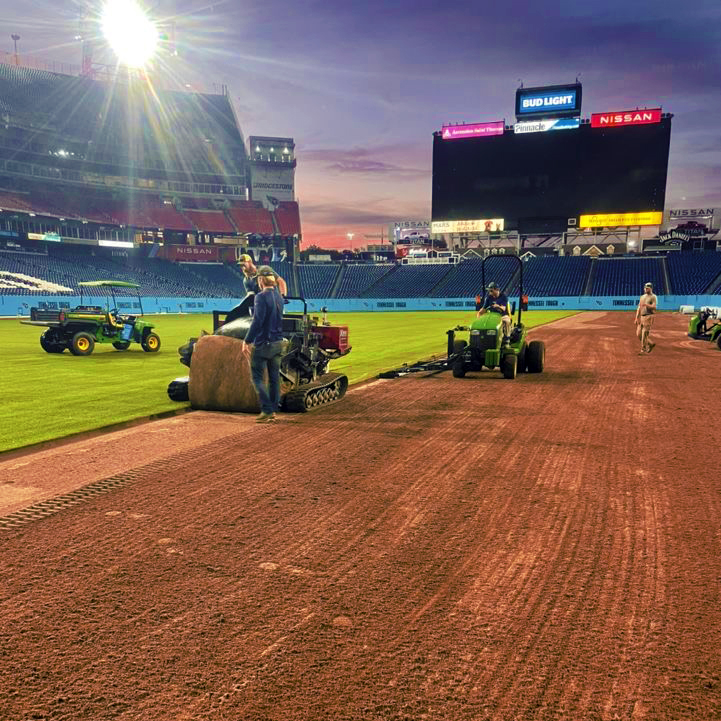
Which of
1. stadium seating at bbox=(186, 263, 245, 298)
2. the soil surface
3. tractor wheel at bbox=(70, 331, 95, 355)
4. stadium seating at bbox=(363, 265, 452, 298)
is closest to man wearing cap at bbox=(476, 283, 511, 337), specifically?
the soil surface

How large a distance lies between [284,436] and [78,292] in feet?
165

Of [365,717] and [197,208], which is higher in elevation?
[197,208]

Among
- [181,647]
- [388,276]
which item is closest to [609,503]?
[181,647]

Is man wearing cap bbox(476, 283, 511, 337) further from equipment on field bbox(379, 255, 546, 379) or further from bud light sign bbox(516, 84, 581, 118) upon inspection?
bud light sign bbox(516, 84, 581, 118)

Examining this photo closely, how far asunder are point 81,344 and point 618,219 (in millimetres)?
46981

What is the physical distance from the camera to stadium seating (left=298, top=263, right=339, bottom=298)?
216ft

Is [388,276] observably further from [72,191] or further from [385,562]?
[385,562]

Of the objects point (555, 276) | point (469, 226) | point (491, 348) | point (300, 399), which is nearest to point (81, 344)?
point (300, 399)

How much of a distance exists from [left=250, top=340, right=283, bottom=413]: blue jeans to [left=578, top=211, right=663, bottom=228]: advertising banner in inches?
1911

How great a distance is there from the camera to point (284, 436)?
20.4 feet

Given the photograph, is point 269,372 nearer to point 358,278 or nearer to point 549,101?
point 549,101

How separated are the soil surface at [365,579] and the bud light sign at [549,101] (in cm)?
5079

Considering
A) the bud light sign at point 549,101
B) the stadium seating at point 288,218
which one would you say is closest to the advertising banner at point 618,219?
the bud light sign at point 549,101

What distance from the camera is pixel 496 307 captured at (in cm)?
1053
